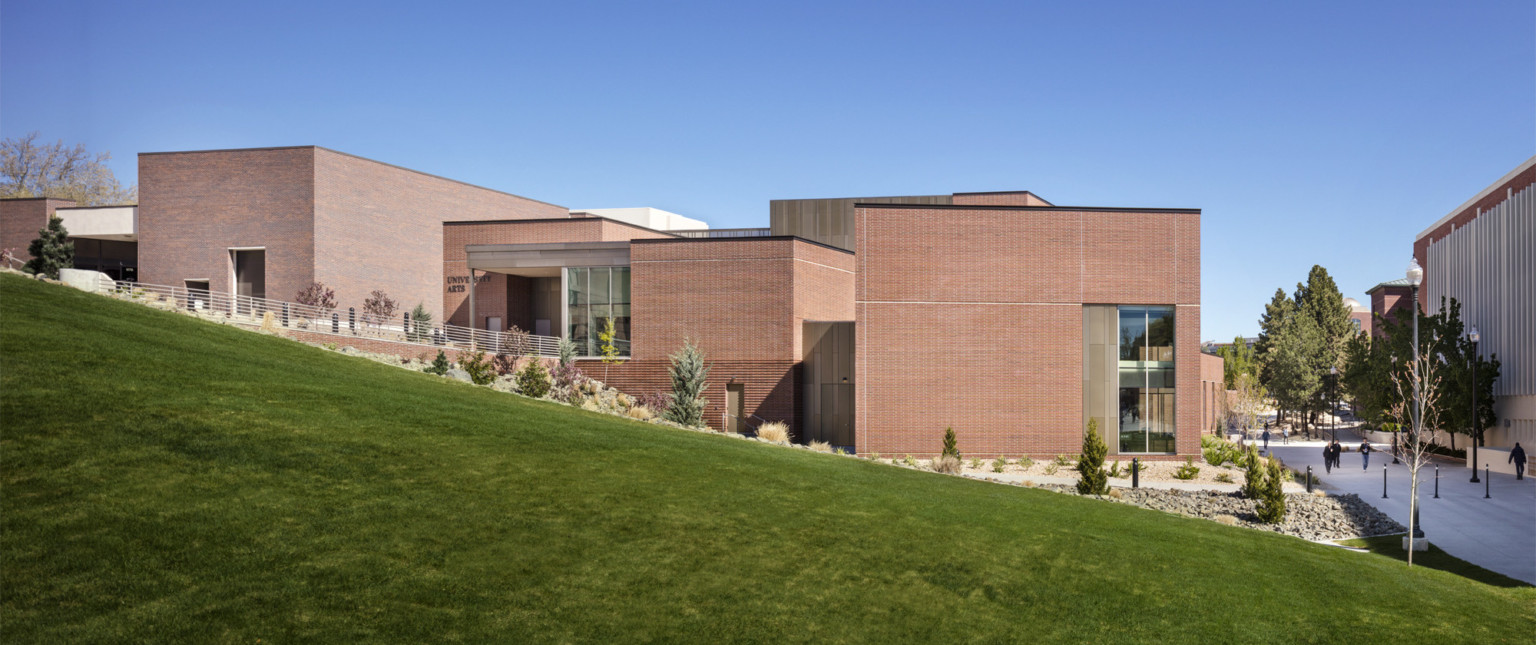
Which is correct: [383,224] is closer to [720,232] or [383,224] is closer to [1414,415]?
[720,232]

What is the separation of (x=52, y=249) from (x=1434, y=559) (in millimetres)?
57383

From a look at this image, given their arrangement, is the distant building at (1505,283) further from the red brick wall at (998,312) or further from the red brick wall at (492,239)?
the red brick wall at (492,239)

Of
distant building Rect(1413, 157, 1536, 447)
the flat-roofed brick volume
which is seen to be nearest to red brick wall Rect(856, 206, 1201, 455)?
distant building Rect(1413, 157, 1536, 447)

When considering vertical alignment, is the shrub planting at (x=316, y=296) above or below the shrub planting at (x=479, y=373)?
above

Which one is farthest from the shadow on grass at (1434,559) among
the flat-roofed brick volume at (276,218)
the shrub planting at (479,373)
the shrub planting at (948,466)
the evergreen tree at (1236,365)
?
the evergreen tree at (1236,365)

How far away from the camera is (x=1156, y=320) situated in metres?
36.8

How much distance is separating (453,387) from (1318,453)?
53.1 metres

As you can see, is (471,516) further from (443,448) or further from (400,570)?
(443,448)

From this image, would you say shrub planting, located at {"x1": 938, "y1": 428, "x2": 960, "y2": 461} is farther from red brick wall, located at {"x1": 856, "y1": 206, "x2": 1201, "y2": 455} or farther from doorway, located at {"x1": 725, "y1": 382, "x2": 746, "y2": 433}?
doorway, located at {"x1": 725, "y1": 382, "x2": 746, "y2": 433}

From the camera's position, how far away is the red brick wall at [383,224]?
50.2 m

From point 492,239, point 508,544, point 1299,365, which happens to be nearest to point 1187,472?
point 508,544

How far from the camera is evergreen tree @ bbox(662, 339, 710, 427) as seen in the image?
118 feet

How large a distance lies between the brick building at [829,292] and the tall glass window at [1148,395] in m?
0.05

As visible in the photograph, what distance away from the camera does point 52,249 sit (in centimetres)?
4797
